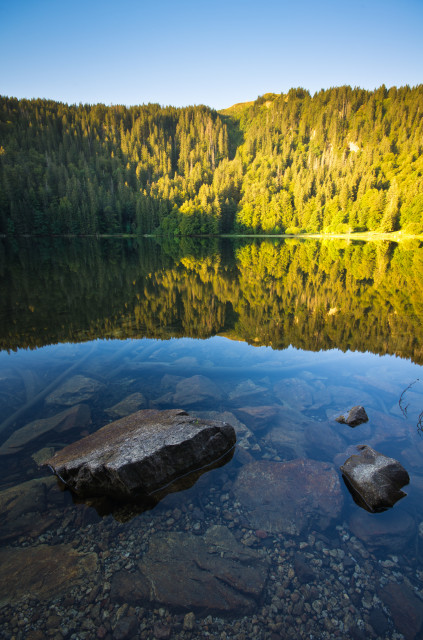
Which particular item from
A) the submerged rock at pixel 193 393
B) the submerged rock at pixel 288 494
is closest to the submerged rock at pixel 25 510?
the submerged rock at pixel 288 494

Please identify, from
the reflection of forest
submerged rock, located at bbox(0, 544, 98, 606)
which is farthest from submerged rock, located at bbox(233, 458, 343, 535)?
the reflection of forest

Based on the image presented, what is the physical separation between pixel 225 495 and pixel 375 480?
126 inches

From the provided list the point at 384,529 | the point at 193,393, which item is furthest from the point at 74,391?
the point at 384,529

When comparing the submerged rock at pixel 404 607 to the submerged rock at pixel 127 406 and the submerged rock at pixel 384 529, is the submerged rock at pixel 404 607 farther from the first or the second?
the submerged rock at pixel 127 406

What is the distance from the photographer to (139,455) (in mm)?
6520

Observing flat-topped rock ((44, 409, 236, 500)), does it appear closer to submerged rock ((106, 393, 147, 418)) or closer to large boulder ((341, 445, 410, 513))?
submerged rock ((106, 393, 147, 418))

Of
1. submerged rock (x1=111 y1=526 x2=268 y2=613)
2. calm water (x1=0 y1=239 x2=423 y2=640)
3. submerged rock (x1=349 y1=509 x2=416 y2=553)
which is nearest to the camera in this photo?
calm water (x1=0 y1=239 x2=423 y2=640)

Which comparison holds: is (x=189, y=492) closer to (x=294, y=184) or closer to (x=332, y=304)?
(x=332, y=304)

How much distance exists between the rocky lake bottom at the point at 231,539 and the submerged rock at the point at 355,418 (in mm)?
225

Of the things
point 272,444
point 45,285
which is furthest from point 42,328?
point 272,444

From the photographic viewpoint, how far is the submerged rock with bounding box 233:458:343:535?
19.7ft

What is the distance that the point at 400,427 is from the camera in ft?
28.6

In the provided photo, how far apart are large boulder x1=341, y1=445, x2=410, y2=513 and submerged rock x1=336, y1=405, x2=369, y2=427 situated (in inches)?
69.7

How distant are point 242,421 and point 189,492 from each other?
2929mm
